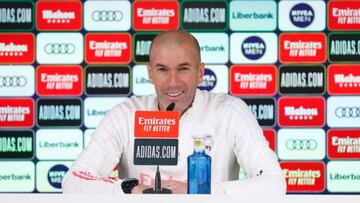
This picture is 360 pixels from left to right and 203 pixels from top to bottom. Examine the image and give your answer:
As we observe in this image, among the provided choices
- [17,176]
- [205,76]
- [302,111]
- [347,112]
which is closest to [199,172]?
[205,76]

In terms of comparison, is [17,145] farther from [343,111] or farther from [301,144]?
[343,111]

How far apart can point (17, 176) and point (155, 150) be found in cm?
246

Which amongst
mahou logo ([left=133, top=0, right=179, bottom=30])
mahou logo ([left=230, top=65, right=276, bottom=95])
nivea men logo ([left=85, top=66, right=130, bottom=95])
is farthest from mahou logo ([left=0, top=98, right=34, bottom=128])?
mahou logo ([left=230, top=65, right=276, bottom=95])

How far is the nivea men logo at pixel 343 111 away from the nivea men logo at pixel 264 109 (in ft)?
1.13

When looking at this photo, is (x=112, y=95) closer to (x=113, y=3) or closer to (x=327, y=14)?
(x=113, y=3)

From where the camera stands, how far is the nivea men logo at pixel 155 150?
195cm

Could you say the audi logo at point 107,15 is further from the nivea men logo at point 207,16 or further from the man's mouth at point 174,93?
the man's mouth at point 174,93

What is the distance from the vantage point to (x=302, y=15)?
4141 millimetres

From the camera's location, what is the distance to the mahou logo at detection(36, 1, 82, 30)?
4.18 m

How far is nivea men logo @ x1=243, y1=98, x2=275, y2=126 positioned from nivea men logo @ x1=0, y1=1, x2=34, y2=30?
1422 mm

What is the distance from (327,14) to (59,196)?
3214mm

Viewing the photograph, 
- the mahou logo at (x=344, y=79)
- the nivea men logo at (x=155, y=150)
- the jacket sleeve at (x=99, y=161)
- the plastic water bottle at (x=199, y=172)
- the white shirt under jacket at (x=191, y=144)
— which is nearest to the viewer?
the nivea men logo at (x=155, y=150)

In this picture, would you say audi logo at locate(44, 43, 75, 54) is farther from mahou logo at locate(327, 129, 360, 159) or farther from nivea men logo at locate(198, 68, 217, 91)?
mahou logo at locate(327, 129, 360, 159)

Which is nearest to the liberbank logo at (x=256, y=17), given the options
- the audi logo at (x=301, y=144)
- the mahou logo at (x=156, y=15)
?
the mahou logo at (x=156, y=15)
